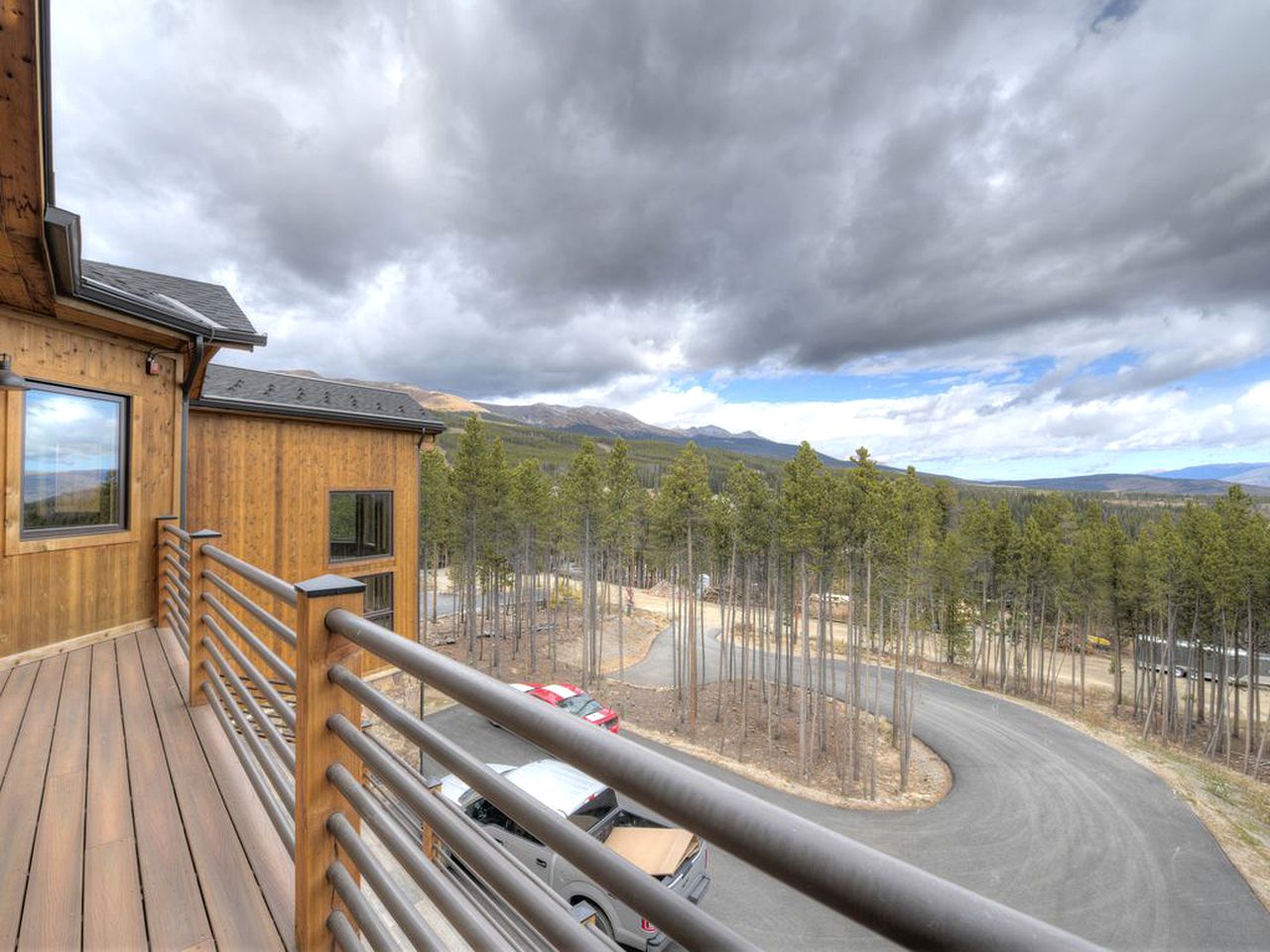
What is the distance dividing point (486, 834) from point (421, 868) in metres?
0.23

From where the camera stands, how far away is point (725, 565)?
2259 centimetres

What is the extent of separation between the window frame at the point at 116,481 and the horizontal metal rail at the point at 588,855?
5263mm

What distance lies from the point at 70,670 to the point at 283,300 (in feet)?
352

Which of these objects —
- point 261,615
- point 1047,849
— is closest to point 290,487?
point 261,615

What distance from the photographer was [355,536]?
1041 centimetres

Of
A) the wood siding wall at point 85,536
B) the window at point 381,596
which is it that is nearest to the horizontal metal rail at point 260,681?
the wood siding wall at point 85,536

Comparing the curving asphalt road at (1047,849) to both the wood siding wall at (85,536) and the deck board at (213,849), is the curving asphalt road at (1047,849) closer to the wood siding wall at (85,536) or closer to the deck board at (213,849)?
the deck board at (213,849)

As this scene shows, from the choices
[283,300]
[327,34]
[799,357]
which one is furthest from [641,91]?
[283,300]

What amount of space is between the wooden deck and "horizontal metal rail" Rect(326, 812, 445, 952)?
24.7 inches

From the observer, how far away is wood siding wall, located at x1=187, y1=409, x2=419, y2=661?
320 inches

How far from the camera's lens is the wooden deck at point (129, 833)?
1.82 metres

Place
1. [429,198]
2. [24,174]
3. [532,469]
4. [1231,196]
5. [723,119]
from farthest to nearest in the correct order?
[1231,196] → [532,469] → [429,198] → [723,119] → [24,174]

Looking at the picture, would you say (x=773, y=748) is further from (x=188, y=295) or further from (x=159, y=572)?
(x=188, y=295)

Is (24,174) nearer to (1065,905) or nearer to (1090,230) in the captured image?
(1065,905)
